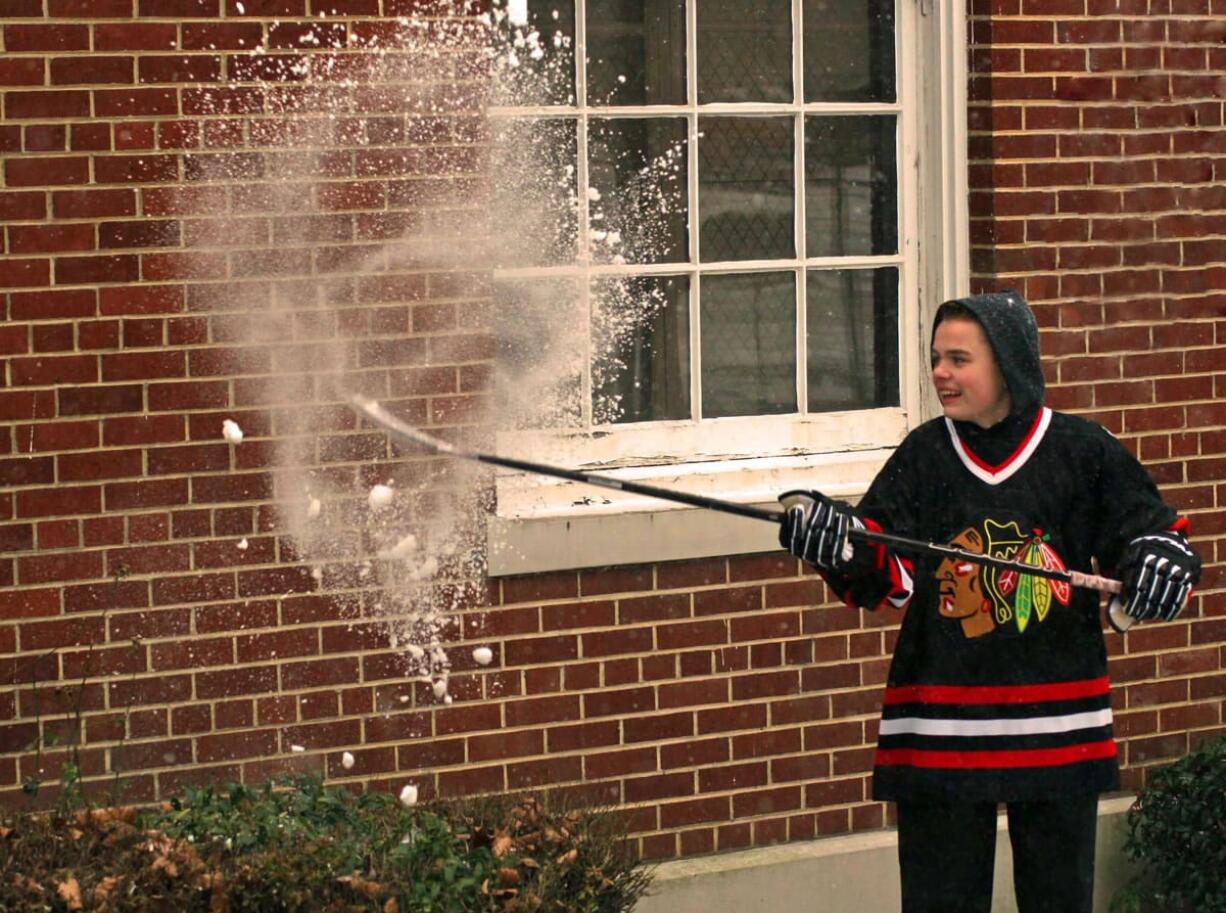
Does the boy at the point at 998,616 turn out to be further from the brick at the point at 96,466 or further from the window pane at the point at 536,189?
the brick at the point at 96,466

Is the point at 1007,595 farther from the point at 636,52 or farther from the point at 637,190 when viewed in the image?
the point at 636,52

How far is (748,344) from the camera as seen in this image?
6281 mm

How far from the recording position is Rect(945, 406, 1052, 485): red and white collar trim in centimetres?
453

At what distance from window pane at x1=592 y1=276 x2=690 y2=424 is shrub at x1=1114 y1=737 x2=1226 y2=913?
1.93 m

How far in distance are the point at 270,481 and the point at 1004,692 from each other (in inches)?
82.1

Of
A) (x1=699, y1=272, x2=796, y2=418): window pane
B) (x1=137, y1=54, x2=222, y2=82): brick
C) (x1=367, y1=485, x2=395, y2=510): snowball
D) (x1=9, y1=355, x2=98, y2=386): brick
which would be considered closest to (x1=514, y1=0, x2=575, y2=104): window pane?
(x1=699, y1=272, x2=796, y2=418): window pane

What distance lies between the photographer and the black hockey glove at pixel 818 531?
4285 millimetres

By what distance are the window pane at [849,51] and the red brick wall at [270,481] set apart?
29cm

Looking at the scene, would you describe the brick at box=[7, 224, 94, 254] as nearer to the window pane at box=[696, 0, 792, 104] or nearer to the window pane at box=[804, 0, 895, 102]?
the window pane at box=[696, 0, 792, 104]

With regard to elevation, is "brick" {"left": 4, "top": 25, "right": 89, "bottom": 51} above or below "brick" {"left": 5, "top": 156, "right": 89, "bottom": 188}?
above

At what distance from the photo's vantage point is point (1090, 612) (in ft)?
14.9

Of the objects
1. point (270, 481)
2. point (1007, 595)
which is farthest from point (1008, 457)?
point (270, 481)

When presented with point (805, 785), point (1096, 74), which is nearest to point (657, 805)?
point (805, 785)

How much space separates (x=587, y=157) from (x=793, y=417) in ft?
3.48
